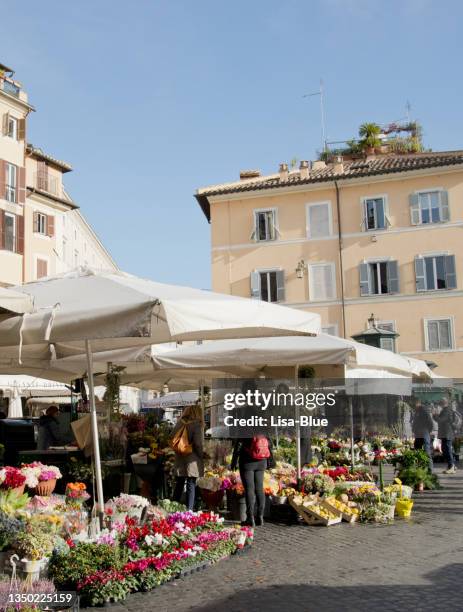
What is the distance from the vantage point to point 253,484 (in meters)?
9.07

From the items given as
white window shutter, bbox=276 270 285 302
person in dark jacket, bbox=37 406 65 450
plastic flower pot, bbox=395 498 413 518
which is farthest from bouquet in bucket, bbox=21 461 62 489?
white window shutter, bbox=276 270 285 302

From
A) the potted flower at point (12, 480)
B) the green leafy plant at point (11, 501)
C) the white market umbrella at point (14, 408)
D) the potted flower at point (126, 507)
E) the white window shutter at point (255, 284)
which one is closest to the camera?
the green leafy plant at point (11, 501)

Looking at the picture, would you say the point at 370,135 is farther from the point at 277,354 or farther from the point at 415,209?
the point at 277,354

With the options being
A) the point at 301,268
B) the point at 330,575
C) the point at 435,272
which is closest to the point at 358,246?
the point at 301,268

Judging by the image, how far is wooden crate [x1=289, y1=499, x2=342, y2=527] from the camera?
9.21 m

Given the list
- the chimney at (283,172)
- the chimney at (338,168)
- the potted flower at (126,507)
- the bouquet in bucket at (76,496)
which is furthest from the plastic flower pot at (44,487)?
the chimney at (283,172)

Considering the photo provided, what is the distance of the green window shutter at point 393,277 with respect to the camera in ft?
111

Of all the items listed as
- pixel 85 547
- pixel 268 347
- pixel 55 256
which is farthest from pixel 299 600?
pixel 55 256

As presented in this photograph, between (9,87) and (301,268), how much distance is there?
17.6 meters

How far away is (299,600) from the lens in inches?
220

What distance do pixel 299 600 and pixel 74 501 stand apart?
281 centimetres

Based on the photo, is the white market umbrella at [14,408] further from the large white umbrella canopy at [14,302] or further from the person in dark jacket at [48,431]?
the large white umbrella canopy at [14,302]

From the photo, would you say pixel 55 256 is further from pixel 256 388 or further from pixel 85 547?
pixel 85 547

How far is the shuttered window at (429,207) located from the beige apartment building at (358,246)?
5cm
